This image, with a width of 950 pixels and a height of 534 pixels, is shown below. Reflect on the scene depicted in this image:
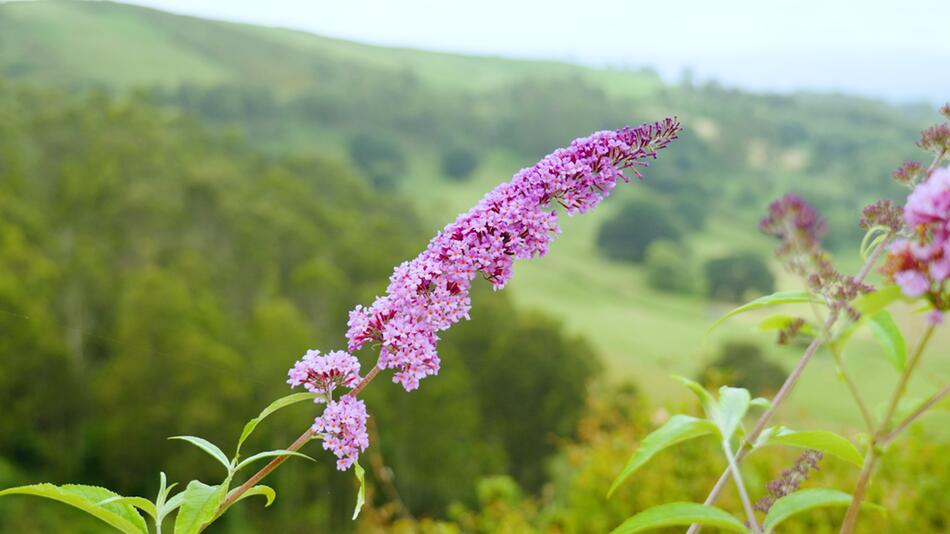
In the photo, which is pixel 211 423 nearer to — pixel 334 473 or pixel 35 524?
pixel 334 473

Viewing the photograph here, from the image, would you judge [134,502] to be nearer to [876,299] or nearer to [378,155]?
[876,299]

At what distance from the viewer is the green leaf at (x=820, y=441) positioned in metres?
0.90

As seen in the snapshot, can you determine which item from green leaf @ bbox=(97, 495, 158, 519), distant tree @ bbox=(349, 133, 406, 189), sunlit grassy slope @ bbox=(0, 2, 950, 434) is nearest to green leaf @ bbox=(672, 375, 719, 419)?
green leaf @ bbox=(97, 495, 158, 519)

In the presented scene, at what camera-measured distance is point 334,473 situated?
583 inches

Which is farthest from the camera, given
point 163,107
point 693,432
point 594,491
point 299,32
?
point 299,32

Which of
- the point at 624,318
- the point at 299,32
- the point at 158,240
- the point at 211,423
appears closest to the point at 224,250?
the point at 158,240

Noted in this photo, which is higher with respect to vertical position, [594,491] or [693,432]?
[693,432]

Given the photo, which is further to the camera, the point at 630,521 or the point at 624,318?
the point at 624,318

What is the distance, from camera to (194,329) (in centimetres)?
1506

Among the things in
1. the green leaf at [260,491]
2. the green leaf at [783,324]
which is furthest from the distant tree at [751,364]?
the green leaf at [260,491]

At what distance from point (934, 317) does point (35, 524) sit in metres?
11.2

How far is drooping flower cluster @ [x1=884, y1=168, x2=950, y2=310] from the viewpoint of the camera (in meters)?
0.65

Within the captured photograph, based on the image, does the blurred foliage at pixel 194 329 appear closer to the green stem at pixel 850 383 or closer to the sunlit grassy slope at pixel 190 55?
the sunlit grassy slope at pixel 190 55

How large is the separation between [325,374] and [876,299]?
60 cm
